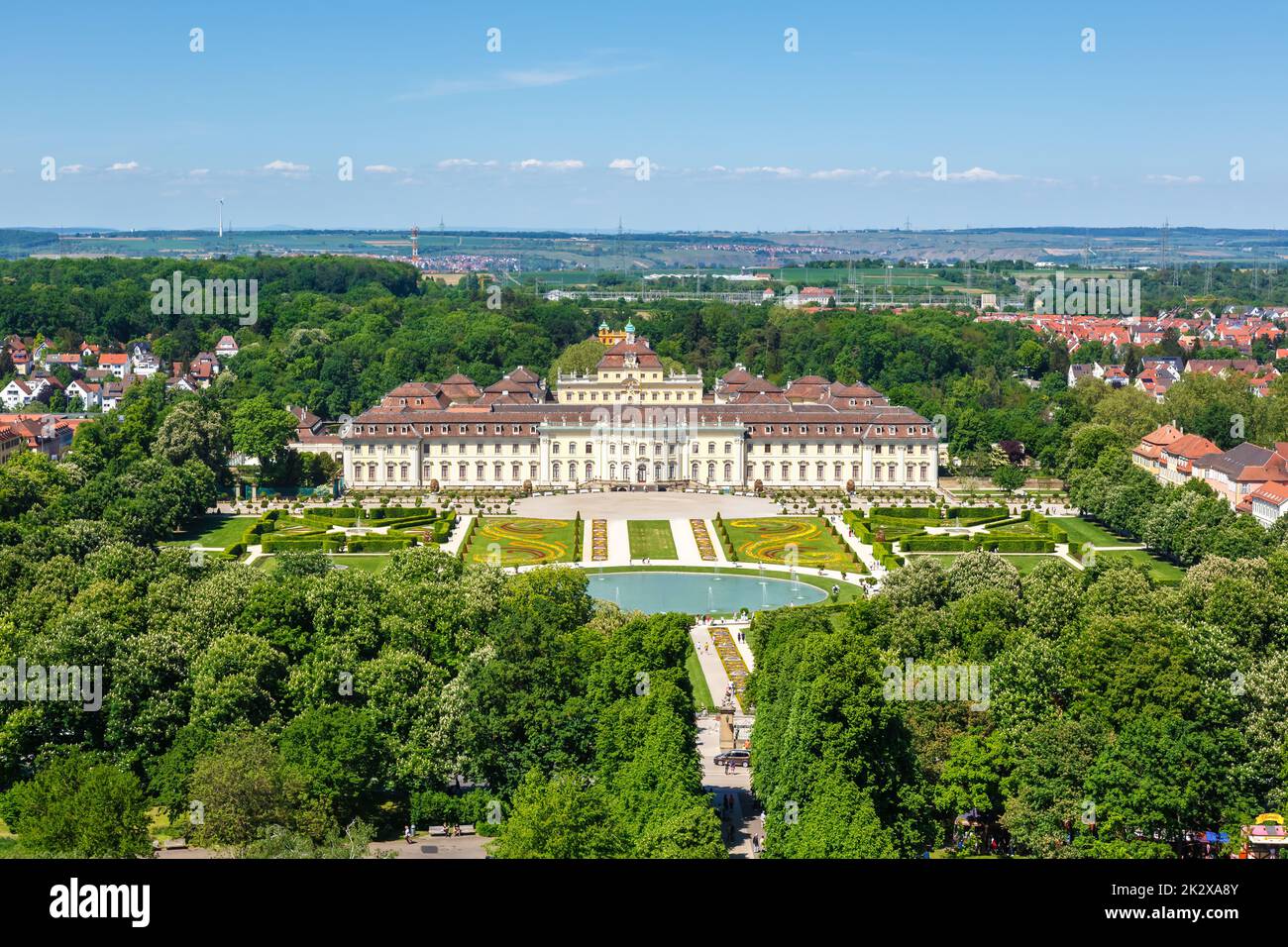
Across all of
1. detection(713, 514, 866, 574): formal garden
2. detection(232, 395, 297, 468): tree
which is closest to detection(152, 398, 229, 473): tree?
detection(232, 395, 297, 468): tree

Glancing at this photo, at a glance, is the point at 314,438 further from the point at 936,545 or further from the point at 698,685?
the point at 698,685

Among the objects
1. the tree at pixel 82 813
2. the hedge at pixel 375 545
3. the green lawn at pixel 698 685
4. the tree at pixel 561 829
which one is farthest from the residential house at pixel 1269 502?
the tree at pixel 82 813

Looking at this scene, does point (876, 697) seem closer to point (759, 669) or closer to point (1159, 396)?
point (759, 669)

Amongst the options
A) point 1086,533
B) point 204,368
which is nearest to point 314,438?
point 204,368

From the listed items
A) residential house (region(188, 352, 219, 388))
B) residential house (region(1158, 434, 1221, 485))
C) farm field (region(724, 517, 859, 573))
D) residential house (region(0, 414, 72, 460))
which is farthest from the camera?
residential house (region(188, 352, 219, 388))

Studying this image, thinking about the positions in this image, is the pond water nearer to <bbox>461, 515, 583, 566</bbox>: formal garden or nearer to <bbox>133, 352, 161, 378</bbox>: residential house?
<bbox>461, 515, 583, 566</bbox>: formal garden

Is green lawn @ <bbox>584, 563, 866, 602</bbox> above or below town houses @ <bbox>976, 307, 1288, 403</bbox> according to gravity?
below
